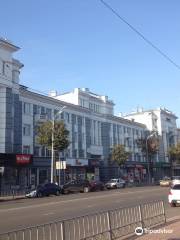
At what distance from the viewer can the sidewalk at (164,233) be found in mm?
11242

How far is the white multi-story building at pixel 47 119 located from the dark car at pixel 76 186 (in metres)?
8.01

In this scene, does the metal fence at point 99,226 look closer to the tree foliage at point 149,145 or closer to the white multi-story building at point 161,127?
the tree foliage at point 149,145

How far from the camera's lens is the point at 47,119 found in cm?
5875

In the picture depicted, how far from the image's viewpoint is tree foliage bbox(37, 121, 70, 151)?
47938 millimetres

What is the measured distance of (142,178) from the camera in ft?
278

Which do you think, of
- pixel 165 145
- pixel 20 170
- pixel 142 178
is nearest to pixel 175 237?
pixel 20 170

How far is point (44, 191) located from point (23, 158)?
39.8ft

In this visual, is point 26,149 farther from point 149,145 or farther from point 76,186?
point 149,145

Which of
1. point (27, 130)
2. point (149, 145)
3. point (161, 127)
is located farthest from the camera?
point (161, 127)

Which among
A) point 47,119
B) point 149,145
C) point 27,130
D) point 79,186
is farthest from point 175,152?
point 79,186

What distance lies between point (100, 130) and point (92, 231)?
208ft

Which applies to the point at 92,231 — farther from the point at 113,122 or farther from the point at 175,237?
the point at 113,122

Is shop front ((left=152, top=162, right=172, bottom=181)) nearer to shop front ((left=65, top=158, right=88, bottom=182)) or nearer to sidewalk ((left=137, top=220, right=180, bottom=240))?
shop front ((left=65, top=158, right=88, bottom=182))

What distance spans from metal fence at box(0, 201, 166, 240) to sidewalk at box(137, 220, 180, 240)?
70 cm
